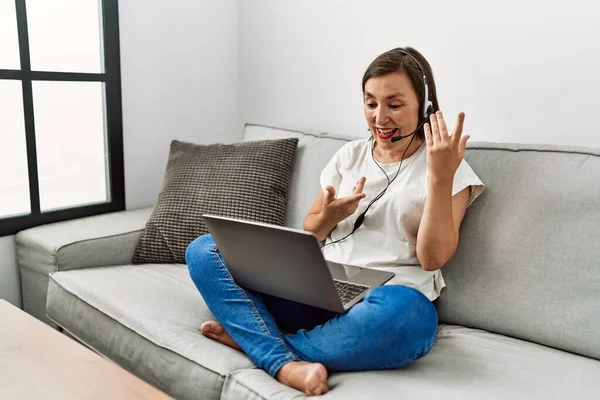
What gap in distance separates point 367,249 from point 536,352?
1.53ft

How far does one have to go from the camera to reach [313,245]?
1070 mm

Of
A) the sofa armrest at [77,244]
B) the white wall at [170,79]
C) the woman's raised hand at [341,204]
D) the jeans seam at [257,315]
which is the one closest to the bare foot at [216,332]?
the jeans seam at [257,315]

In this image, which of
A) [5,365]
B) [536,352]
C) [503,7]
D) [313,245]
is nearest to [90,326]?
[5,365]

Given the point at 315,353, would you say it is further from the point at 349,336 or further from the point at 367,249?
the point at 367,249

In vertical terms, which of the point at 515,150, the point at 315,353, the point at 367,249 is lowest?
the point at 315,353

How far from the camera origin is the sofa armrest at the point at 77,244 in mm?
1824

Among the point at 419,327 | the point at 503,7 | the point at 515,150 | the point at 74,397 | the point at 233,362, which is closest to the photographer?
the point at 74,397

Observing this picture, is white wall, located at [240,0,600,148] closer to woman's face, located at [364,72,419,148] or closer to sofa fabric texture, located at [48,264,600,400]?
woman's face, located at [364,72,419,148]

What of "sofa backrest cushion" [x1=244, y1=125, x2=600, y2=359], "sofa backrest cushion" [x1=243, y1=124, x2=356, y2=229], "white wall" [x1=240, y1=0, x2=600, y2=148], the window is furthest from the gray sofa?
the window

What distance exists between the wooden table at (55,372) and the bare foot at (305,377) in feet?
0.90

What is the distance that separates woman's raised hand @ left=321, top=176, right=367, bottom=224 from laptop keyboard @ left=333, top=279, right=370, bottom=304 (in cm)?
20

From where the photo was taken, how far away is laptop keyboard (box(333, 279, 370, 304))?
1254mm

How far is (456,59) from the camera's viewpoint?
1935 mm

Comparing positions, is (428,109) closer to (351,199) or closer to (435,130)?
(435,130)
